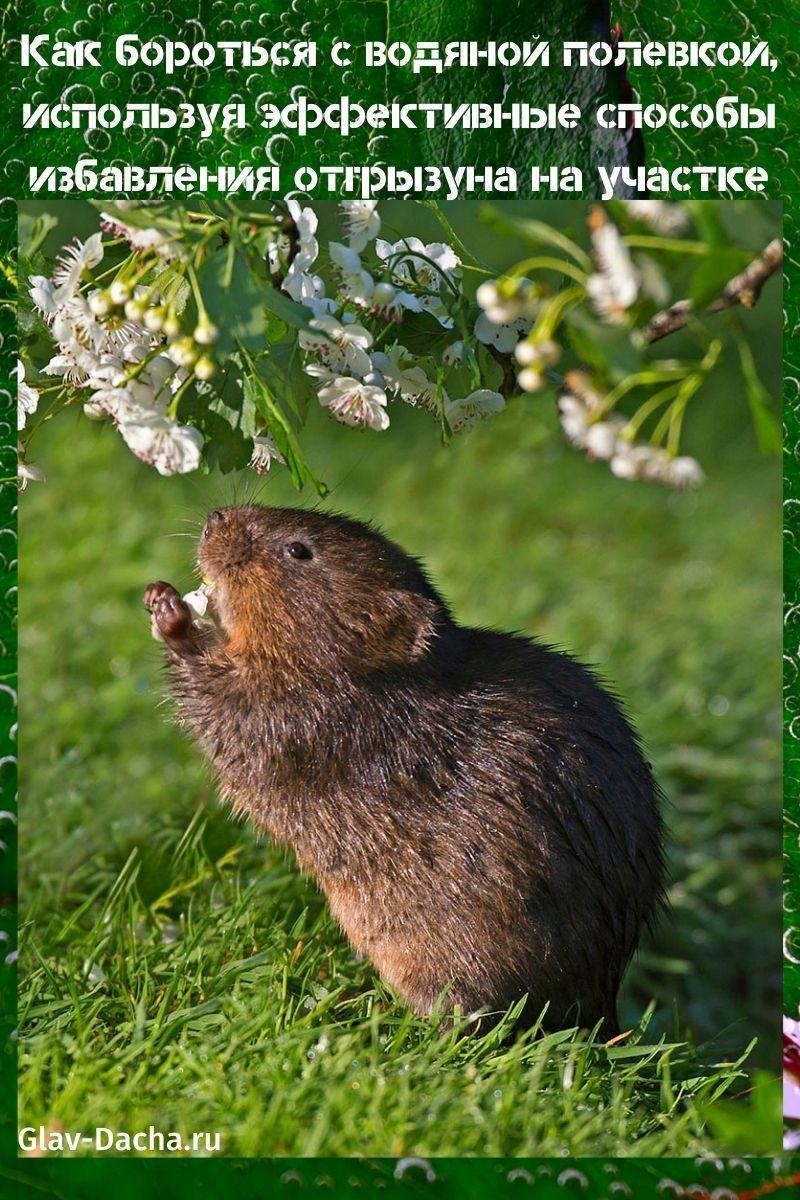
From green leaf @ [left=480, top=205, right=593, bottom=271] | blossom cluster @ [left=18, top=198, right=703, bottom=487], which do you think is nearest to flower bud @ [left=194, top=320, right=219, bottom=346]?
blossom cluster @ [left=18, top=198, right=703, bottom=487]

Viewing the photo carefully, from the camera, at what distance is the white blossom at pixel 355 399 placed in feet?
10.2

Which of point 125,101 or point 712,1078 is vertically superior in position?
point 125,101

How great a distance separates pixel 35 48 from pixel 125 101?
0.22 meters

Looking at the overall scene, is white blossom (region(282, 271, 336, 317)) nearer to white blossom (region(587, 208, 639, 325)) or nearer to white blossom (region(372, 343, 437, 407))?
white blossom (region(372, 343, 437, 407))

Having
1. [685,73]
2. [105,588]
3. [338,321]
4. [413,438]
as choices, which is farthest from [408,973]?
[413,438]

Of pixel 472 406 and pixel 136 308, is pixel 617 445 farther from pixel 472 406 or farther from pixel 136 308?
pixel 472 406

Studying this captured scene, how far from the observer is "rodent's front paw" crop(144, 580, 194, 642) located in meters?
3.55

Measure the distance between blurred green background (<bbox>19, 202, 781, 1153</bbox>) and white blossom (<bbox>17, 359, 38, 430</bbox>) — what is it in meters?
0.85

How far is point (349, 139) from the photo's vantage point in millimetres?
3008

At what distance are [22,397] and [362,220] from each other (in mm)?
859

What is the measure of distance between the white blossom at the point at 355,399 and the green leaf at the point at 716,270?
116 centimetres

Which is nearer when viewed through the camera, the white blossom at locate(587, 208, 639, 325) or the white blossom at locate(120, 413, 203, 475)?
the white blossom at locate(587, 208, 639, 325)

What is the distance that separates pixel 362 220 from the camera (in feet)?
9.79

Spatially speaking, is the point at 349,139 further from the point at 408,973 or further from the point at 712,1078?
the point at 712,1078
